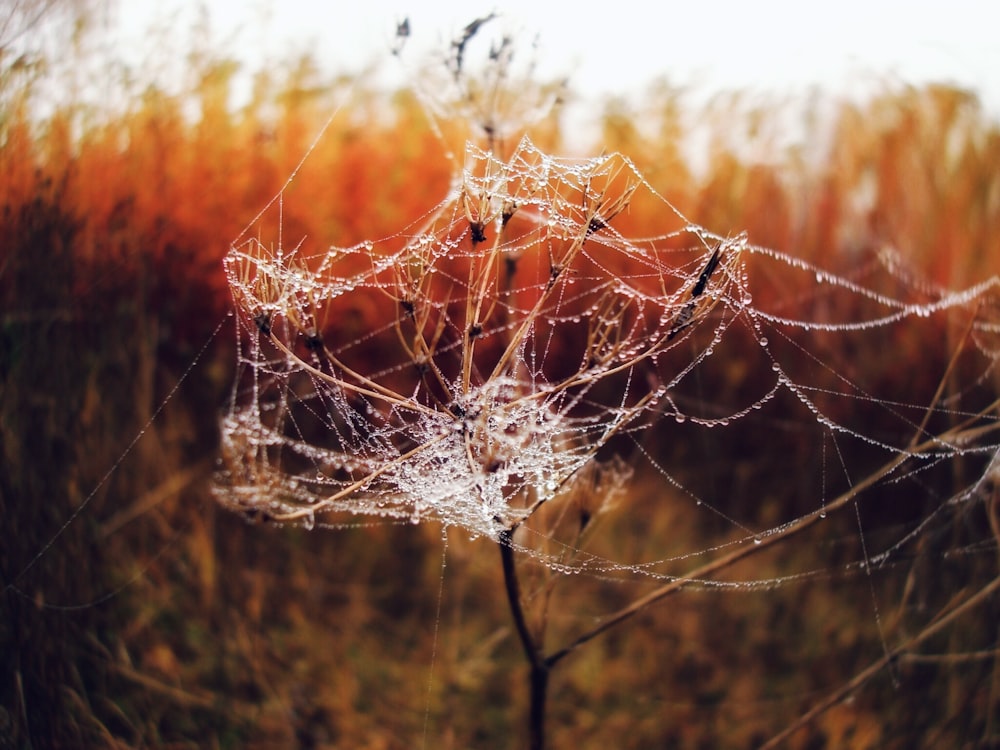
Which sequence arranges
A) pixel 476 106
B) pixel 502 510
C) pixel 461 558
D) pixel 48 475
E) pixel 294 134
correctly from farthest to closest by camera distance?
pixel 461 558 < pixel 294 134 < pixel 48 475 < pixel 476 106 < pixel 502 510

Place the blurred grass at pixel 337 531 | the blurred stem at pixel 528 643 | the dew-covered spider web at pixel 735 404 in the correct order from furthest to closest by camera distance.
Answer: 1. the dew-covered spider web at pixel 735 404
2. the blurred grass at pixel 337 531
3. the blurred stem at pixel 528 643

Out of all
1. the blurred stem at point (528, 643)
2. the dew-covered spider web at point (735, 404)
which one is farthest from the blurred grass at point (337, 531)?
the blurred stem at point (528, 643)

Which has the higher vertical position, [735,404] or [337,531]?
[735,404]

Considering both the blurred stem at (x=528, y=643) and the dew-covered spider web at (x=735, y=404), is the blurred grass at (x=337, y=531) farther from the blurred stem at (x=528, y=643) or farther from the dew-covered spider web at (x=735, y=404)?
the blurred stem at (x=528, y=643)

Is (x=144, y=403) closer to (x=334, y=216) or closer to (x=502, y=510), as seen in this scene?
(x=334, y=216)

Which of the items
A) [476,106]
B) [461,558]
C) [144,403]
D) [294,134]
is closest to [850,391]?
[461,558]
